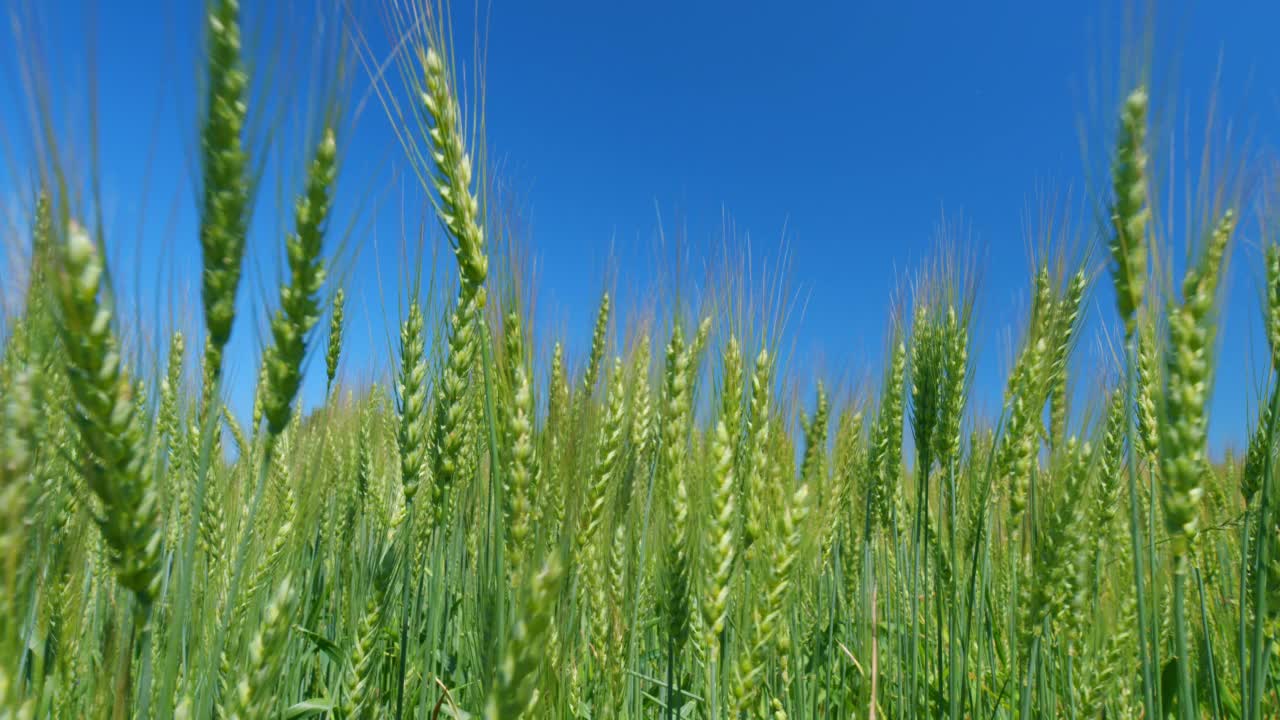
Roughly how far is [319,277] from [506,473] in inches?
25.0

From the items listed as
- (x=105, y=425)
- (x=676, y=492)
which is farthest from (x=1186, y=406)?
(x=105, y=425)

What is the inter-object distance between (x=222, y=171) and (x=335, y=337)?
195cm

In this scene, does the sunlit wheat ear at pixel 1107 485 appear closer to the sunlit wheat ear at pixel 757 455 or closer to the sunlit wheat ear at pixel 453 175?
the sunlit wheat ear at pixel 757 455

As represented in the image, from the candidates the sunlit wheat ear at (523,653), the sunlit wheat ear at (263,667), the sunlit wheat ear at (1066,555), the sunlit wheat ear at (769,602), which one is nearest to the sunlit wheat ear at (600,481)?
the sunlit wheat ear at (769,602)

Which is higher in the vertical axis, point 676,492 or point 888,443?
point 888,443

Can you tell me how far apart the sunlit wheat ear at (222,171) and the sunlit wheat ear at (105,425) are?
142 mm

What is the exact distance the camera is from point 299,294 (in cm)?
121

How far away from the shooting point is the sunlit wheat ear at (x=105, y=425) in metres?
0.99

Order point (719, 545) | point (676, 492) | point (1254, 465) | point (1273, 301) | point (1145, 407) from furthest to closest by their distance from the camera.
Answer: point (1145, 407) < point (1254, 465) < point (1273, 301) < point (676, 492) < point (719, 545)

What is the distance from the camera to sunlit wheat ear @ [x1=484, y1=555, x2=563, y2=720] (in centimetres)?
98

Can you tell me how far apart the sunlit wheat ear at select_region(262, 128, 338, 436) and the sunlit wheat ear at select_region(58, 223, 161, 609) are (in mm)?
199

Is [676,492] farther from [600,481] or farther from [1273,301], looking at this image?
[1273,301]

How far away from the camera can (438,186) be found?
5.08 feet

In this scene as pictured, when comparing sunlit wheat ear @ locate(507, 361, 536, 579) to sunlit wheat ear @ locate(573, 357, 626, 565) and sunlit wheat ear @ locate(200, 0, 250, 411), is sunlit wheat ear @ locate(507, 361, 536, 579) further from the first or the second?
sunlit wheat ear @ locate(200, 0, 250, 411)
